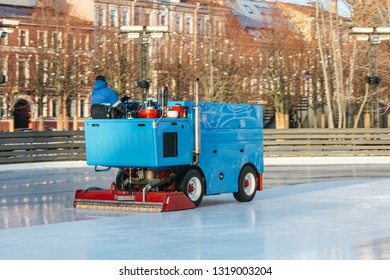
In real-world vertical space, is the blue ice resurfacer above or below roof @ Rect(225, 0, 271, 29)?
below

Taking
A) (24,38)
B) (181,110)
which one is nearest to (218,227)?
(181,110)

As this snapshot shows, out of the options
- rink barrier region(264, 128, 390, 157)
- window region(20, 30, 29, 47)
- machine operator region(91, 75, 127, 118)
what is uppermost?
window region(20, 30, 29, 47)

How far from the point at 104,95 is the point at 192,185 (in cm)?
202

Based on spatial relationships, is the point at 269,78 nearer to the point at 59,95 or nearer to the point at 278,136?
the point at 59,95

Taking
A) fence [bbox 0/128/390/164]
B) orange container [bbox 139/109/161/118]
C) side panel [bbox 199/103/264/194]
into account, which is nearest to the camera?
orange container [bbox 139/109/161/118]

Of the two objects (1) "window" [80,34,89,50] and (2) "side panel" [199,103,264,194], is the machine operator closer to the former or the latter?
(2) "side panel" [199,103,264,194]

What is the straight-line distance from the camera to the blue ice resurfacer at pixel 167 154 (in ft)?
52.7

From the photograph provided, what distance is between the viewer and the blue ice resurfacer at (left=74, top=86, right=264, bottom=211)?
633 inches

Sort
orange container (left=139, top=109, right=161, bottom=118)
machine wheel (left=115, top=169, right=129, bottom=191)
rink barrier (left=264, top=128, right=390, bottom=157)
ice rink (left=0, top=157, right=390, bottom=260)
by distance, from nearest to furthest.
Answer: ice rink (left=0, top=157, right=390, bottom=260)
orange container (left=139, top=109, right=161, bottom=118)
machine wheel (left=115, top=169, right=129, bottom=191)
rink barrier (left=264, top=128, right=390, bottom=157)

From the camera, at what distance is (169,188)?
660 inches

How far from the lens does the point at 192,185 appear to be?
54.9 ft

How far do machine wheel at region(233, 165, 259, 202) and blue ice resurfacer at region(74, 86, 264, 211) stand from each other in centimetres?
7

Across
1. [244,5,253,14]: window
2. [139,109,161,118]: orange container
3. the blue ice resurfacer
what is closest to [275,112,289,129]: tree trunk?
[244,5,253,14]: window

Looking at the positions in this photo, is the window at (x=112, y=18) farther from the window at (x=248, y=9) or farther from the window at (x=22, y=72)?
the window at (x=248, y=9)
